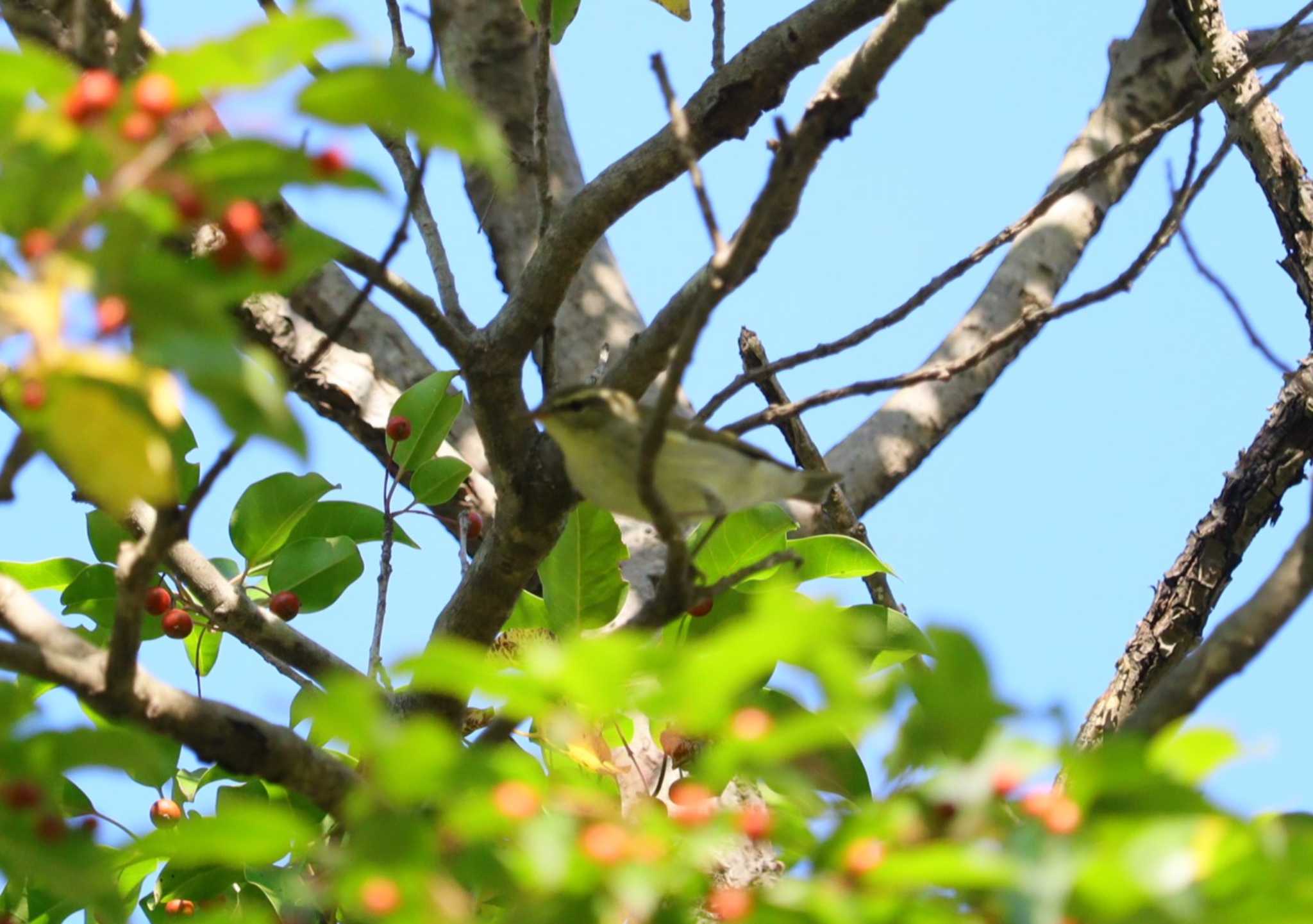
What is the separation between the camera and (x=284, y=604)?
385 centimetres

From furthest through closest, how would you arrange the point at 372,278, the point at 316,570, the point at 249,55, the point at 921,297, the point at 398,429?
the point at 398,429 < the point at 316,570 < the point at 921,297 < the point at 372,278 < the point at 249,55

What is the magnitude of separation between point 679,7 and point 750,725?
3.38m

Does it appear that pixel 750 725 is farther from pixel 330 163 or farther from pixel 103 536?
pixel 103 536

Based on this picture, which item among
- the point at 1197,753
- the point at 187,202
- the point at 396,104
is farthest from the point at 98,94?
the point at 1197,753

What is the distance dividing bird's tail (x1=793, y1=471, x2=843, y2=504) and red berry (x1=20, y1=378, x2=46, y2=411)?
2.39 m

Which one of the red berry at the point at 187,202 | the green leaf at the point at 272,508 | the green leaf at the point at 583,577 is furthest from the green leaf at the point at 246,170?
the green leaf at the point at 272,508

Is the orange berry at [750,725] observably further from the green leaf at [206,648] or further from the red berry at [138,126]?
the green leaf at [206,648]

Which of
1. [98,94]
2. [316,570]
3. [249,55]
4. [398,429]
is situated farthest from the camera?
[398,429]

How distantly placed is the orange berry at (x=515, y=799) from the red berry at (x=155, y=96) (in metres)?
0.84

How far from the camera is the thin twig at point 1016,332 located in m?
2.74

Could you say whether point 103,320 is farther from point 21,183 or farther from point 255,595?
point 255,595

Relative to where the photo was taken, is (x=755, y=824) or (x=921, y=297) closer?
(x=755, y=824)

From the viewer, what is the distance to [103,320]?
139cm

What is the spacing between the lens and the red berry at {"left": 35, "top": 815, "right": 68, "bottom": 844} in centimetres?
156
